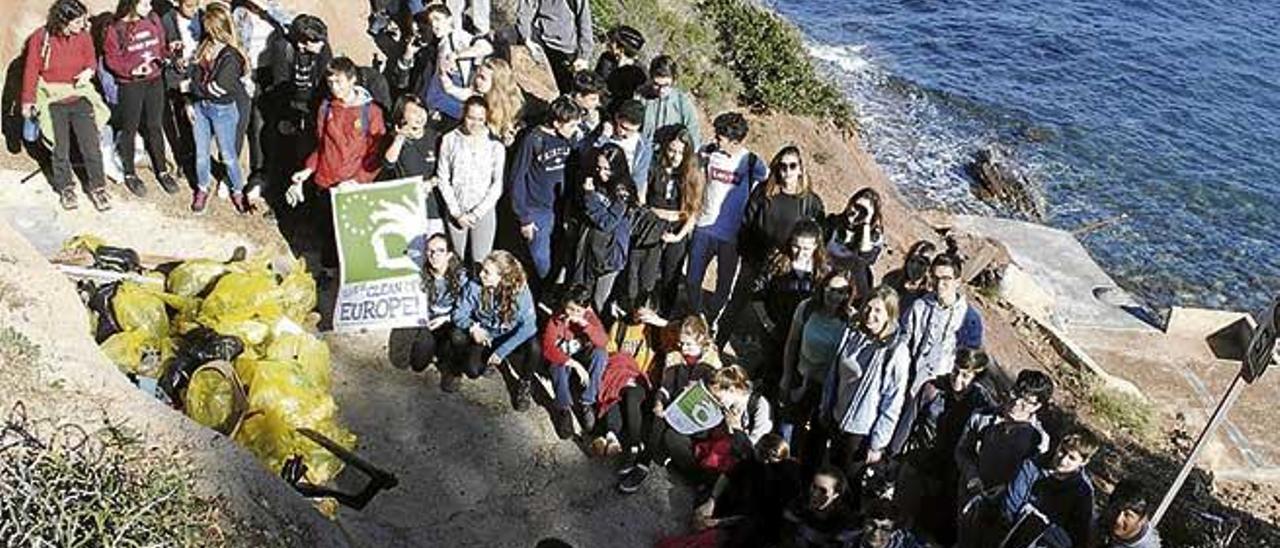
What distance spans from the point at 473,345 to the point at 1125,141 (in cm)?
2110

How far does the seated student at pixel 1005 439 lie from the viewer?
24.8ft

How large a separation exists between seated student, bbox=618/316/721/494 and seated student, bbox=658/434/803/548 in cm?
46

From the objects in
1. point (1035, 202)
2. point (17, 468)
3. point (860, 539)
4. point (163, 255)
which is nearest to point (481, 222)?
point (163, 255)

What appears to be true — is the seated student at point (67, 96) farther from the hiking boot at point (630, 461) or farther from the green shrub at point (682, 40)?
the green shrub at point (682, 40)

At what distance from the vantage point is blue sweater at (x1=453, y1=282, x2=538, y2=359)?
9.29 metres

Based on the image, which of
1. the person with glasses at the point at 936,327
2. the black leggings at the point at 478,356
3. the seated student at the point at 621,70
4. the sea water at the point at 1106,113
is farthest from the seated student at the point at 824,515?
the sea water at the point at 1106,113

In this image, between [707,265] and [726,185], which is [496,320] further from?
[726,185]

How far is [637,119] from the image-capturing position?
9430 mm

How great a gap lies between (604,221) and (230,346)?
2.63 metres

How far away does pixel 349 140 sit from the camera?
386 inches

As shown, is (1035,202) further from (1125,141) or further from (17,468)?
(17,468)

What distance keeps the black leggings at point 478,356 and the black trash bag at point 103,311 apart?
2.25 meters

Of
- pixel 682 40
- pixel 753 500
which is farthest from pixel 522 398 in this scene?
pixel 682 40

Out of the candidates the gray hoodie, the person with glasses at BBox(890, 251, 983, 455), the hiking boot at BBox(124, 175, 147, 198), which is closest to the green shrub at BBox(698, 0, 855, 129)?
the gray hoodie
